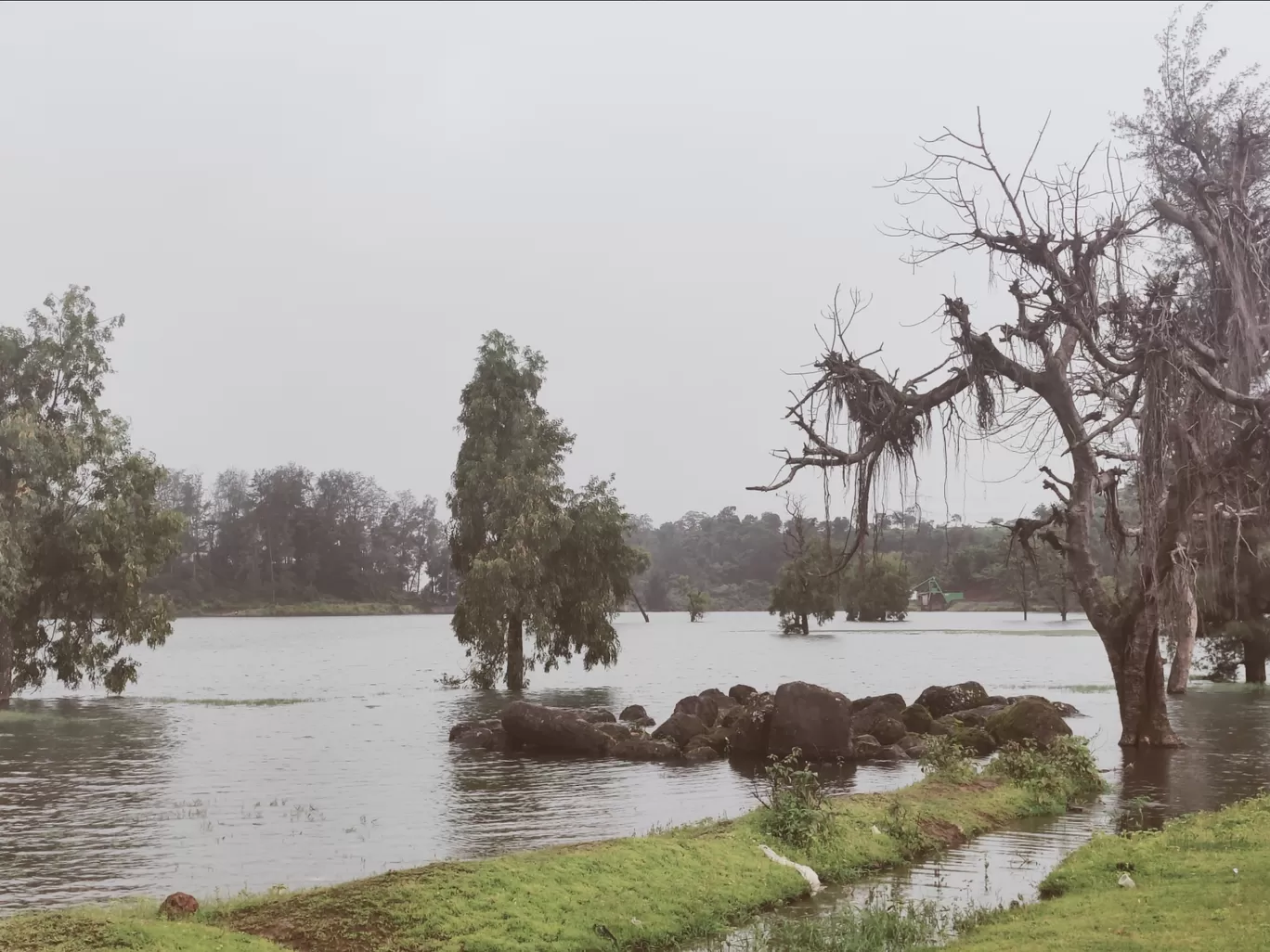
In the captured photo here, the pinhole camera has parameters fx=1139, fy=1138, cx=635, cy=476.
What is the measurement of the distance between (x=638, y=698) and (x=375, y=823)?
108ft

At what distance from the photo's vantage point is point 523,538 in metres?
54.7

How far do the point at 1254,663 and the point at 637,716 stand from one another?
29.9 metres

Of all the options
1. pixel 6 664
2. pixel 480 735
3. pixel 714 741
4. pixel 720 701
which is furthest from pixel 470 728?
pixel 6 664

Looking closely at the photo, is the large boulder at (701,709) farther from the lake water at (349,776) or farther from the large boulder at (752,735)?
the lake water at (349,776)

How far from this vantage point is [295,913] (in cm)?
1184

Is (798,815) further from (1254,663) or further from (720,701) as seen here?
(1254,663)

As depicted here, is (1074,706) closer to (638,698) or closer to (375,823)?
(638,698)

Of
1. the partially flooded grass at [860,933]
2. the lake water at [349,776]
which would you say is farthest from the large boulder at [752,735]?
the partially flooded grass at [860,933]

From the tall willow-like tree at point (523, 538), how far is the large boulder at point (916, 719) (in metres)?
20.6

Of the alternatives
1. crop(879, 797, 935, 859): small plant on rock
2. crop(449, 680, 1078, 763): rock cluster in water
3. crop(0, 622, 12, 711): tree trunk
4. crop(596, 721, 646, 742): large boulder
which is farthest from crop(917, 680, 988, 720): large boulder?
crop(0, 622, 12, 711): tree trunk

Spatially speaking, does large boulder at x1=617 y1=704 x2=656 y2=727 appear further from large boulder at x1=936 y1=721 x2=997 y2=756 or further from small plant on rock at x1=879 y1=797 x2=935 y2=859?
small plant on rock at x1=879 y1=797 x2=935 y2=859

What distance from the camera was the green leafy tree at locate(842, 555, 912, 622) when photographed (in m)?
152

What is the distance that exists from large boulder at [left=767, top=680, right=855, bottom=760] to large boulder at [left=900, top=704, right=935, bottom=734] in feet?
18.7

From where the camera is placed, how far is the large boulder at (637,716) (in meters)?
43.2
